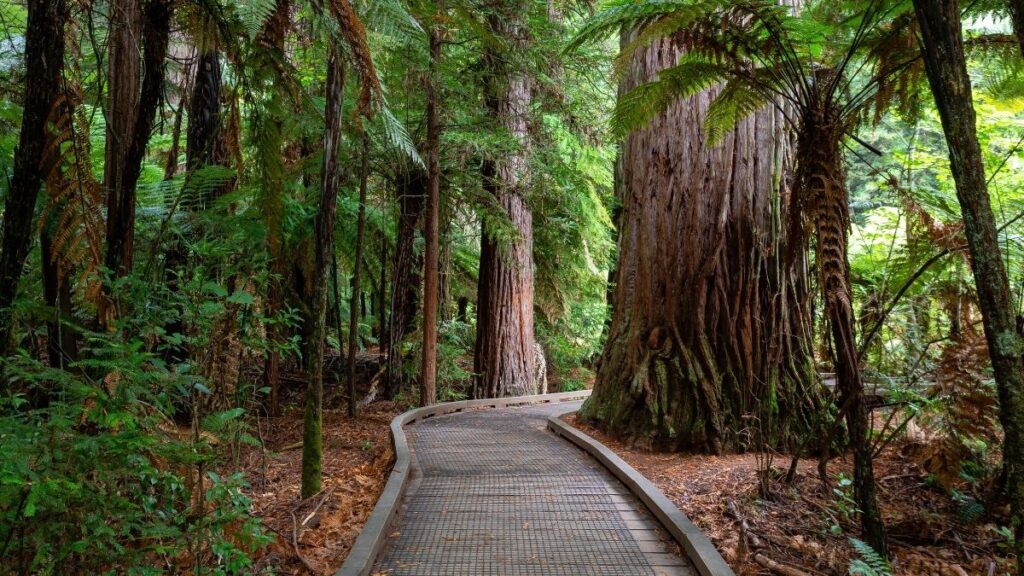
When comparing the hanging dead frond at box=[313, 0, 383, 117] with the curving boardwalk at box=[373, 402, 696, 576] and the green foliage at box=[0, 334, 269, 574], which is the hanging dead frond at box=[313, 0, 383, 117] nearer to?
the green foliage at box=[0, 334, 269, 574]

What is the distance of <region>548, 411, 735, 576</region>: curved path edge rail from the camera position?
3812mm

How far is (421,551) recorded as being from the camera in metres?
4.24

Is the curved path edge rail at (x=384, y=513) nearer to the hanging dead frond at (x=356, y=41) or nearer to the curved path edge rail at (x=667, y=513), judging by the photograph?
the curved path edge rail at (x=667, y=513)

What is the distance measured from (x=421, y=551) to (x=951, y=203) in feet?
24.7

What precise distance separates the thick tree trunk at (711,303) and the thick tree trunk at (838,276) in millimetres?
2790

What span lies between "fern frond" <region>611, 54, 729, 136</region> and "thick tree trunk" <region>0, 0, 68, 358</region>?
153 inches

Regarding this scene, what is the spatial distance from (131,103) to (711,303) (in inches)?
232

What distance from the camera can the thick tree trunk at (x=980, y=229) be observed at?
112 inches

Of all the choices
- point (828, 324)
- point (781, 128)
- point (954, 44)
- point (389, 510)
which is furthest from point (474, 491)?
point (781, 128)

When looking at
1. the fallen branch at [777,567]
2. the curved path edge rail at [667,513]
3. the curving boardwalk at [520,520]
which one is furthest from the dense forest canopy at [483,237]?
the curving boardwalk at [520,520]

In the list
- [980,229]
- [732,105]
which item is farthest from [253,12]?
[732,105]

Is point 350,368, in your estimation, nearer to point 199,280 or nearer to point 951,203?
point 199,280

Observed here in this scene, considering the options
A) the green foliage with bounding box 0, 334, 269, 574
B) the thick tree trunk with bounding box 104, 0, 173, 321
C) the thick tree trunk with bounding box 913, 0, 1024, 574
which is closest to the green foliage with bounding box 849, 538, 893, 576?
the thick tree trunk with bounding box 913, 0, 1024, 574

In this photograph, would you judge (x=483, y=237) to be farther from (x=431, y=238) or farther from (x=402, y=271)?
(x=431, y=238)
